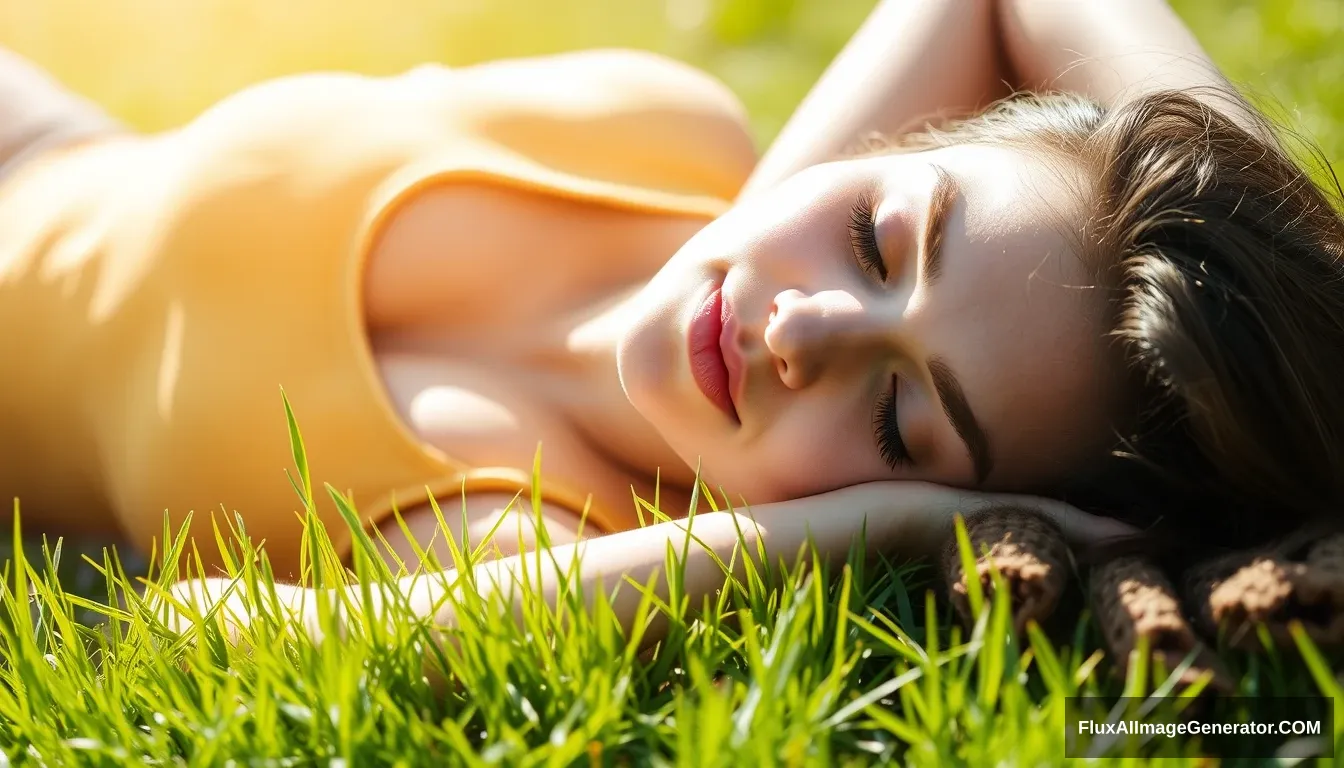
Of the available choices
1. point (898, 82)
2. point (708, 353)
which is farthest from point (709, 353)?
point (898, 82)

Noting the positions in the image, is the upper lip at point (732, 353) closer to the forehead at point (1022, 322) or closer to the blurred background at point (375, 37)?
the forehead at point (1022, 322)

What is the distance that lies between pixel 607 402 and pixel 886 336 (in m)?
0.79

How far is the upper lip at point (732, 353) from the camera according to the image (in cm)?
192

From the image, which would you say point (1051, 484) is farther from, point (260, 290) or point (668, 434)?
point (260, 290)

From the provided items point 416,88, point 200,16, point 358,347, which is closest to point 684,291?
point 358,347

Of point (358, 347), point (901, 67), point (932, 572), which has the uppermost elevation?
point (901, 67)

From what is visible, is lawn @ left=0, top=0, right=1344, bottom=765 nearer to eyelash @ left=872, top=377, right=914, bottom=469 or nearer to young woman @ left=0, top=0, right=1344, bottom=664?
young woman @ left=0, top=0, right=1344, bottom=664

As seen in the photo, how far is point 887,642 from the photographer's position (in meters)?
1.43

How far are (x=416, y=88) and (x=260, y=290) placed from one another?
0.71 metres

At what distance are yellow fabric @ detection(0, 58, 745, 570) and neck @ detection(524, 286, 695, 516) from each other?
13 centimetres

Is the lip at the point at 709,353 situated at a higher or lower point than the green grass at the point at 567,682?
higher

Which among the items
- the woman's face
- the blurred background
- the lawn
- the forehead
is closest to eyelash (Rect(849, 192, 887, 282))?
the woman's face

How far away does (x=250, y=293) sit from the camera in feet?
7.88

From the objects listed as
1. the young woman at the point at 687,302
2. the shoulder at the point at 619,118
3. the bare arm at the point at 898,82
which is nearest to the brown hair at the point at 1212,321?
the young woman at the point at 687,302
